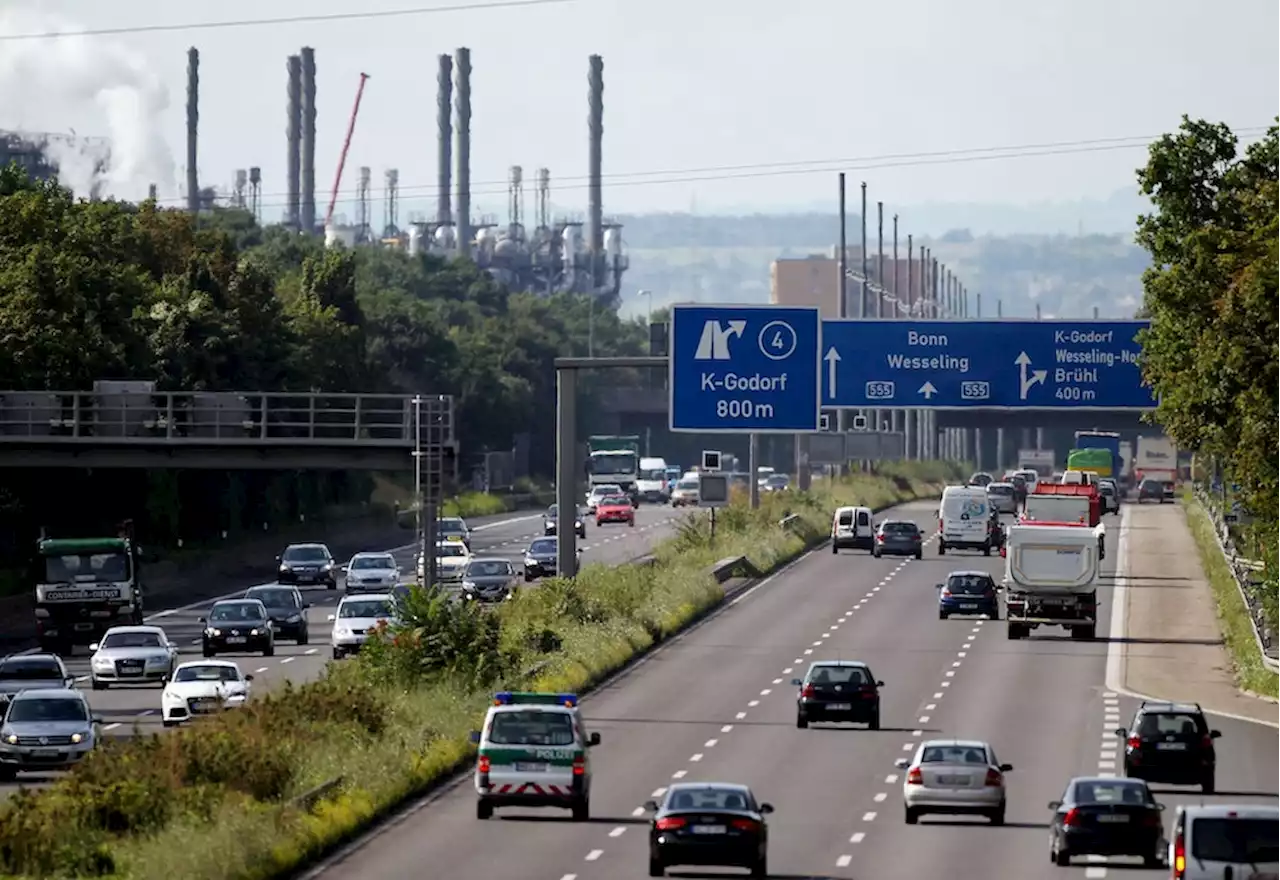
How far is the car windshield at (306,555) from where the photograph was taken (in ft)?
314

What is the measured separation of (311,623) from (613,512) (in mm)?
50709

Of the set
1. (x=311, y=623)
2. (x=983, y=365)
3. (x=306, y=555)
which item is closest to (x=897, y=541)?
(x=306, y=555)

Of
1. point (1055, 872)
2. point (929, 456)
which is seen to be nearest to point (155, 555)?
point (1055, 872)

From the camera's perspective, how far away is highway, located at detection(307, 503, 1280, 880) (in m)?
35.2

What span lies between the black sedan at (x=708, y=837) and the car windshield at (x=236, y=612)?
37430 mm

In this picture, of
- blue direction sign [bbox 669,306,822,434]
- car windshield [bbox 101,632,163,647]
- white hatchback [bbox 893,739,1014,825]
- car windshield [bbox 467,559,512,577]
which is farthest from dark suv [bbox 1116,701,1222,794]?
car windshield [bbox 467,559,512,577]

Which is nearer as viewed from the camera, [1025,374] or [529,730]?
[529,730]

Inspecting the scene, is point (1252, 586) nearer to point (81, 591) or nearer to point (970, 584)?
point (970, 584)

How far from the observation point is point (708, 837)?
32.6 m

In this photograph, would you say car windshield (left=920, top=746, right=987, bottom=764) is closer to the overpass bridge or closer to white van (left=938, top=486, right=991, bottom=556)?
the overpass bridge

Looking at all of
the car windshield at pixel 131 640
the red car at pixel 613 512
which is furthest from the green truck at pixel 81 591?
the red car at pixel 613 512

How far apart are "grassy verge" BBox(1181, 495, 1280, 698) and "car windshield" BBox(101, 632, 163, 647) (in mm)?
24391

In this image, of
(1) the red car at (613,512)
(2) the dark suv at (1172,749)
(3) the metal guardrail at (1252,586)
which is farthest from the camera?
(1) the red car at (613,512)

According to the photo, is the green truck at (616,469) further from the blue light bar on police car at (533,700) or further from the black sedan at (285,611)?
the blue light bar on police car at (533,700)
